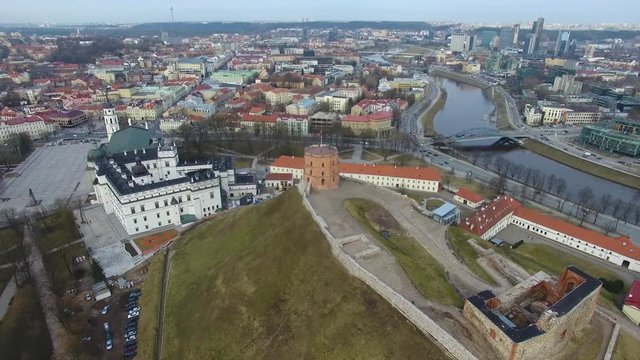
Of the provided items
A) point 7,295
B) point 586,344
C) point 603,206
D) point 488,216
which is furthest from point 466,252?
point 7,295

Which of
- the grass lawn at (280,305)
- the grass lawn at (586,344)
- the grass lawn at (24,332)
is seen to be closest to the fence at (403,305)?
the grass lawn at (280,305)

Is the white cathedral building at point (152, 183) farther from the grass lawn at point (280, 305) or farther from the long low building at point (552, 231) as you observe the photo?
the long low building at point (552, 231)

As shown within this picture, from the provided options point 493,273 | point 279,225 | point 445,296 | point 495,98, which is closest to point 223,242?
point 279,225

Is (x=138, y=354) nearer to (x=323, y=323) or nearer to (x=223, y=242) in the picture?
(x=223, y=242)

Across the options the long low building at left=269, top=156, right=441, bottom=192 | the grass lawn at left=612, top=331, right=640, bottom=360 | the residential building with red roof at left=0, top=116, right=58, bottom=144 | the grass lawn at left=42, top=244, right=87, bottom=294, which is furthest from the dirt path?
the residential building with red roof at left=0, top=116, right=58, bottom=144

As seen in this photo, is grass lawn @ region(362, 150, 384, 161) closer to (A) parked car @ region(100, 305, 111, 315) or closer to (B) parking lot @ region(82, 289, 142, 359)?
(B) parking lot @ region(82, 289, 142, 359)

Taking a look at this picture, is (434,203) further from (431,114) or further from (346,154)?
(431,114)
